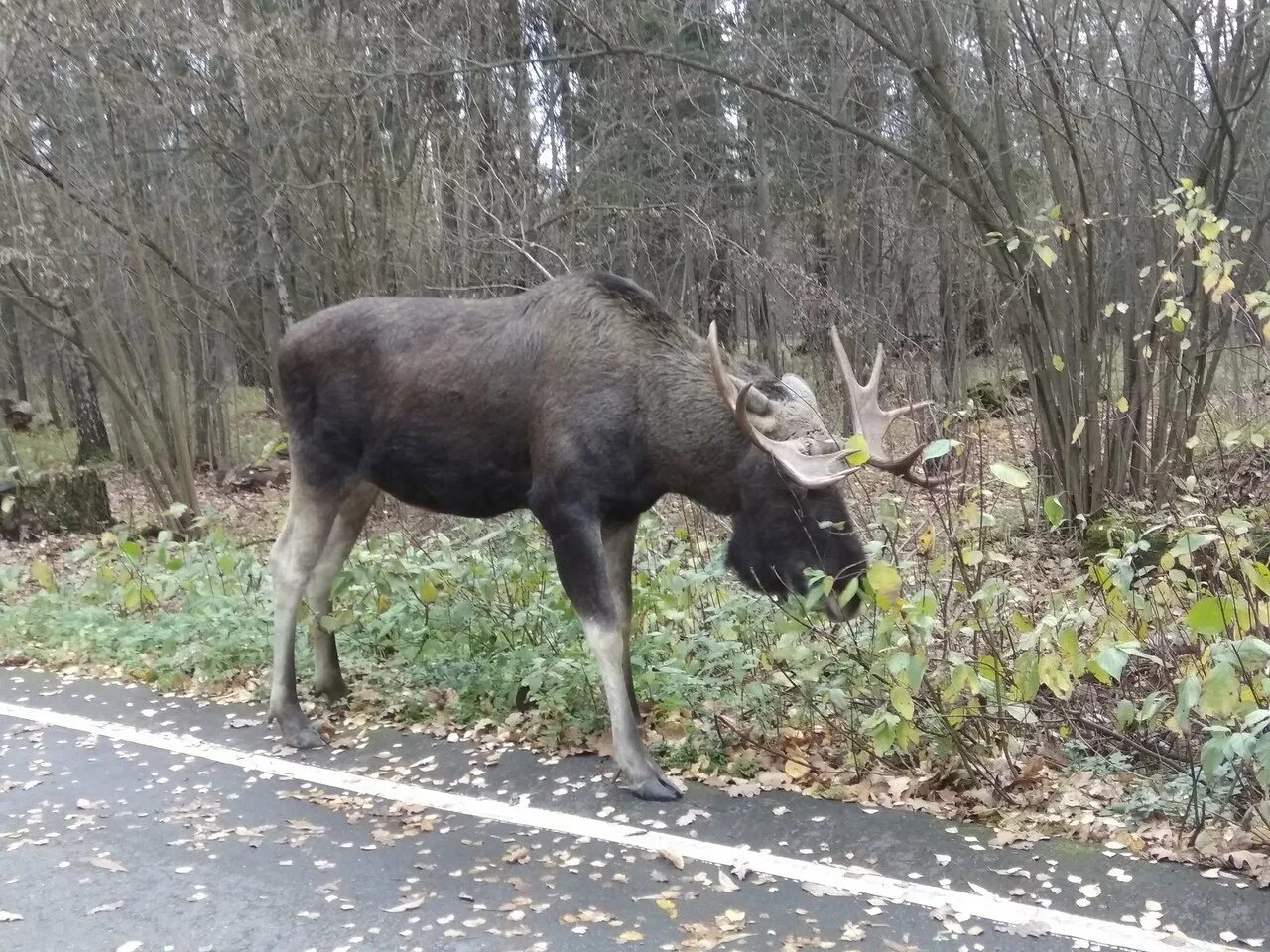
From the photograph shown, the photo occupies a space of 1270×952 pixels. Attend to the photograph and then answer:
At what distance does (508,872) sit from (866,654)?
204 cm

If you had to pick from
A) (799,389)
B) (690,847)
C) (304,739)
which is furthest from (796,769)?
(304,739)

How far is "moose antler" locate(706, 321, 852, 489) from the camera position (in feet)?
16.1

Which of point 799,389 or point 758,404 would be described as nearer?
point 758,404

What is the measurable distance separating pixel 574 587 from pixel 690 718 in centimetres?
107

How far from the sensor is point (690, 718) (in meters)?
5.96

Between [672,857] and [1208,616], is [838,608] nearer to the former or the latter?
[672,857]

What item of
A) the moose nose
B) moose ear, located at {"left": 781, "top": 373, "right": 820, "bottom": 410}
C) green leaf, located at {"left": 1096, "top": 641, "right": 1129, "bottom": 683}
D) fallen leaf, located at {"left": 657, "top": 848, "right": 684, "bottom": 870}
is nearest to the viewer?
green leaf, located at {"left": 1096, "top": 641, "right": 1129, "bottom": 683}

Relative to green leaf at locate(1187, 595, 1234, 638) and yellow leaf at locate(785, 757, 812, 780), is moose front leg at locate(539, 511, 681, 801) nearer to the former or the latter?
yellow leaf at locate(785, 757, 812, 780)

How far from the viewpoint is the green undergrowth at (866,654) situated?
4629 mm

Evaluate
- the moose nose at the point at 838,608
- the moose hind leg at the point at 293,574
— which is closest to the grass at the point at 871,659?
the moose nose at the point at 838,608

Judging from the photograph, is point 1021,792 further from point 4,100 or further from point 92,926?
point 4,100

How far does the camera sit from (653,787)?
17.0 feet

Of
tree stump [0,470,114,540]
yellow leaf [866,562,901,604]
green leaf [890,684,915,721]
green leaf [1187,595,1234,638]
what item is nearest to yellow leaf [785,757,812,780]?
green leaf [890,684,915,721]

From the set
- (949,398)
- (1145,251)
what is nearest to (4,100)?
(949,398)
